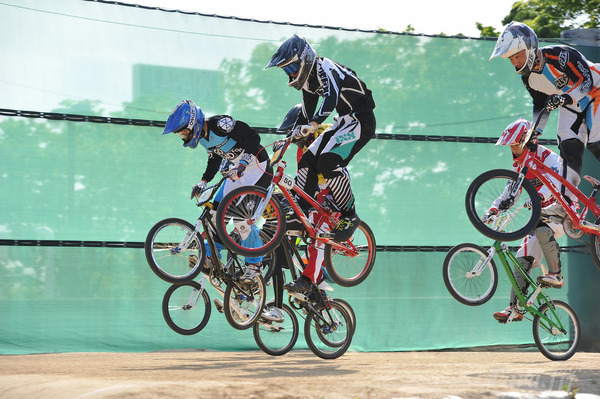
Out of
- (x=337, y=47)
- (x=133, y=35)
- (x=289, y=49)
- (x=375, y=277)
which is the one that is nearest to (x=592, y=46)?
(x=337, y=47)

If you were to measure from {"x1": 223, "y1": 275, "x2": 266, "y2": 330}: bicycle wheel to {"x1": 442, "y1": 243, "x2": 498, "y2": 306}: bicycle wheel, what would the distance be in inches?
80.2

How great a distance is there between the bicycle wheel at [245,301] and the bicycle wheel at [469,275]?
2.04 metres

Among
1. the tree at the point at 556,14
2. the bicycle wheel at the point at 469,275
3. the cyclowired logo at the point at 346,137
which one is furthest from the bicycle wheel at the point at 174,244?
the tree at the point at 556,14

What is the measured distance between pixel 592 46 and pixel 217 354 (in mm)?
6171

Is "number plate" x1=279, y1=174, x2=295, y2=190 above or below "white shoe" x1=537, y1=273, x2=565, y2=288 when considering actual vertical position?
above

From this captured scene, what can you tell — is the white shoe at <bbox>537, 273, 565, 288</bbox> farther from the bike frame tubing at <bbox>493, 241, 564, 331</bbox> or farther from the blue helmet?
the blue helmet

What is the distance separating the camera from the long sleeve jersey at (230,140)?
7.29m

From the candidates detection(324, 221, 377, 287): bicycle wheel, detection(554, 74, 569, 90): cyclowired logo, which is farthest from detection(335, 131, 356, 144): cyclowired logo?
detection(554, 74, 569, 90): cyclowired logo

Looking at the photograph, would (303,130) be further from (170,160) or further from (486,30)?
(486,30)

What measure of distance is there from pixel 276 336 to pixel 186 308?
3.57 ft

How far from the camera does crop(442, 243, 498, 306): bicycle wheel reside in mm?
7836

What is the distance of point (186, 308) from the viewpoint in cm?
767

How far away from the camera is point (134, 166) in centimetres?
830

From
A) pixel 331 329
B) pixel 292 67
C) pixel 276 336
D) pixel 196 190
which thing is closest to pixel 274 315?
pixel 331 329
